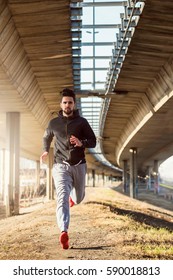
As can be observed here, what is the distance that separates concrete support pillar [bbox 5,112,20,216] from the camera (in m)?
30.8

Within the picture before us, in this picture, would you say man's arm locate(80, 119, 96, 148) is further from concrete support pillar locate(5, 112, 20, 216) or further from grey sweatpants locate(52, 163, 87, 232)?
concrete support pillar locate(5, 112, 20, 216)

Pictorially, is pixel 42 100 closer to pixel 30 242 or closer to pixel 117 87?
pixel 117 87

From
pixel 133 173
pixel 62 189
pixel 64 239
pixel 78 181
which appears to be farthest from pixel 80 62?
pixel 133 173

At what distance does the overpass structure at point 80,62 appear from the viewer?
713 inches

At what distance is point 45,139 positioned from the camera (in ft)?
30.8

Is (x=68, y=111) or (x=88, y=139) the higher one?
(x=68, y=111)

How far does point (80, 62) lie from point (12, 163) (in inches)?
416

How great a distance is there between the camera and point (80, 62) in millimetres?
Answer: 24156

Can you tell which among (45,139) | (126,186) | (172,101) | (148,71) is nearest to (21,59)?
(148,71)

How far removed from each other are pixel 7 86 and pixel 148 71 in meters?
7.13

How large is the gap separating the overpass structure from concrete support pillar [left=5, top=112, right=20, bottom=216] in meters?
0.06

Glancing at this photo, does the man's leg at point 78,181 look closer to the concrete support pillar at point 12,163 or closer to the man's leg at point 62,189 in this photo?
the man's leg at point 62,189

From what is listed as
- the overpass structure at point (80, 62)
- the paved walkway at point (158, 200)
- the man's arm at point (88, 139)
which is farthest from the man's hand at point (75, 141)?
the paved walkway at point (158, 200)

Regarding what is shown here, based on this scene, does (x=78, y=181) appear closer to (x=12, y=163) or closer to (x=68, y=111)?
(x=68, y=111)
